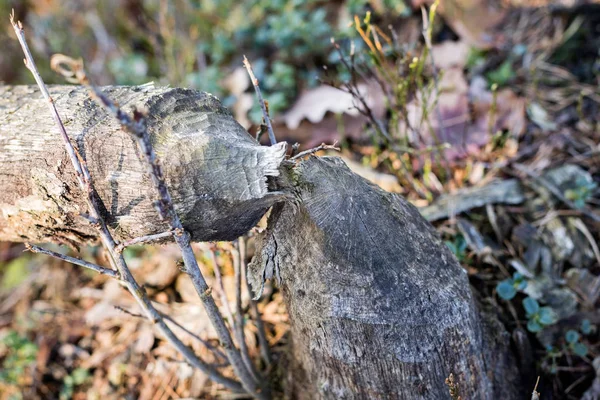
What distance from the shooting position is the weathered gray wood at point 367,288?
1222 mm

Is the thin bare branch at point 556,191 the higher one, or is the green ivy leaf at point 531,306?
the thin bare branch at point 556,191

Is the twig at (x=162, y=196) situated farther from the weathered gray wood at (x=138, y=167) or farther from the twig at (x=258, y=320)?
the twig at (x=258, y=320)

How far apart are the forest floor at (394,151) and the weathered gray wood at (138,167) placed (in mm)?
418

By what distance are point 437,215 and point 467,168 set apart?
1.19 feet

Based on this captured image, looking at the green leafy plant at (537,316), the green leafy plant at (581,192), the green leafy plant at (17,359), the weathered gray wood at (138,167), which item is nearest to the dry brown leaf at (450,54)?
the green leafy plant at (581,192)

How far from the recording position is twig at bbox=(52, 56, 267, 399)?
33.8 inches

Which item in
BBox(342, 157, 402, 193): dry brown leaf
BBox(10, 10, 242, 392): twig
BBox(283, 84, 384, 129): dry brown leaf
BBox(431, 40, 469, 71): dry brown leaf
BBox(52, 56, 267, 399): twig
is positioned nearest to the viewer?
BBox(52, 56, 267, 399): twig

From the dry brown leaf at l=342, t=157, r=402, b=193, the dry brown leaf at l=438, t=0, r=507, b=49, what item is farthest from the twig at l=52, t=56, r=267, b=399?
the dry brown leaf at l=438, t=0, r=507, b=49

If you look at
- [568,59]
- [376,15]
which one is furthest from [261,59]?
[568,59]

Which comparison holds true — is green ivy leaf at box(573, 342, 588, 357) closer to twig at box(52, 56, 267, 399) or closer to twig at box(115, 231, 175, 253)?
twig at box(52, 56, 267, 399)

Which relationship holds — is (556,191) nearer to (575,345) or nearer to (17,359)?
(575,345)

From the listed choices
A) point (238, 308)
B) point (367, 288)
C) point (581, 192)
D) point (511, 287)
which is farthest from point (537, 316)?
Result: point (238, 308)

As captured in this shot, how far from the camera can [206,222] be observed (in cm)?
116

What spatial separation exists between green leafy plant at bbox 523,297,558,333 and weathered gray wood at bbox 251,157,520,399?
16.0 inches
